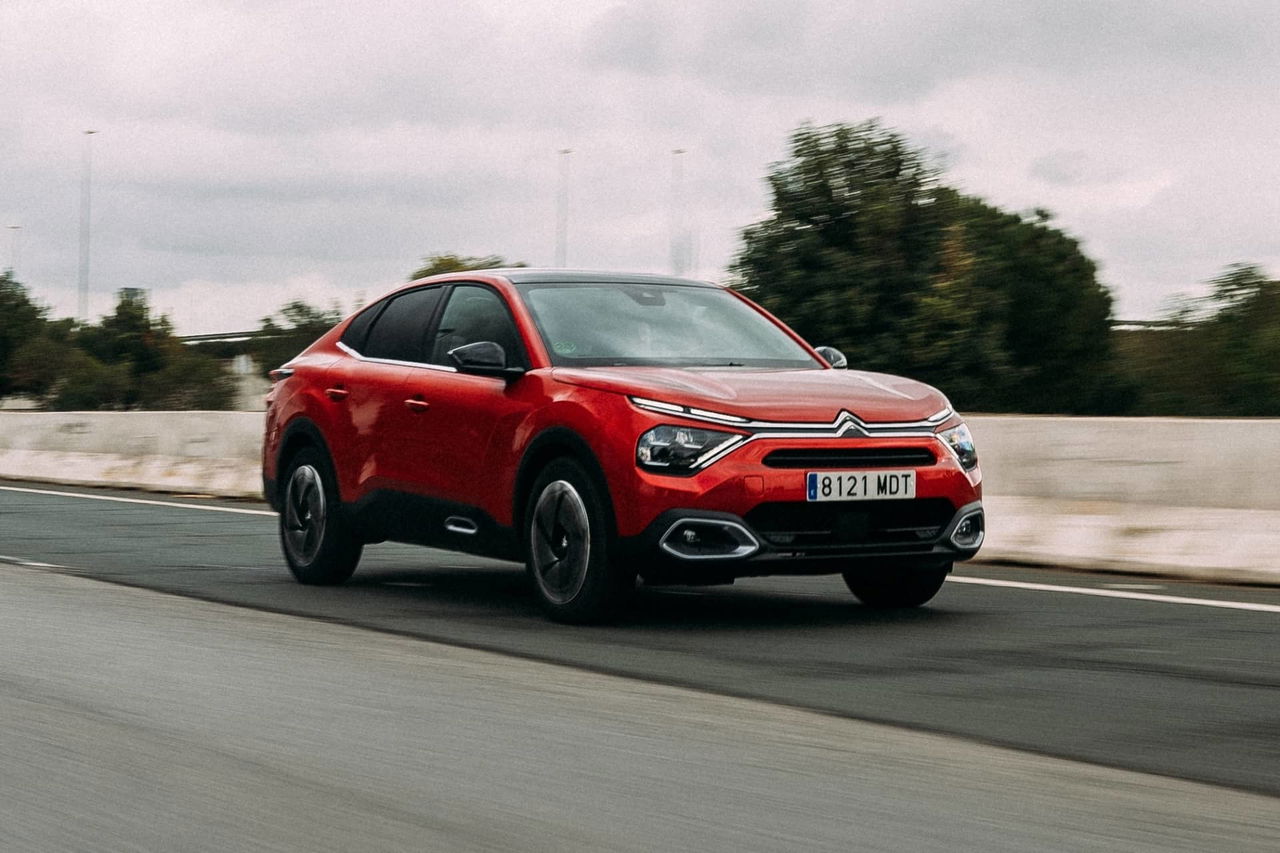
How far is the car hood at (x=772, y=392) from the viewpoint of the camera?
7.96m

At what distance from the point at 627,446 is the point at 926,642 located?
145 cm

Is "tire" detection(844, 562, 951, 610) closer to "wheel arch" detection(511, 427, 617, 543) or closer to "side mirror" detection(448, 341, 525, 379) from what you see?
"wheel arch" detection(511, 427, 617, 543)

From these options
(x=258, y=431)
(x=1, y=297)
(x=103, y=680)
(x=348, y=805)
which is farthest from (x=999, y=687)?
(x=1, y=297)

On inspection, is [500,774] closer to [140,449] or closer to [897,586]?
[897,586]

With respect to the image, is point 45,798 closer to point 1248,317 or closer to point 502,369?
point 502,369

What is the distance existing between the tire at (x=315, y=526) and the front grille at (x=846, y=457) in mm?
3090

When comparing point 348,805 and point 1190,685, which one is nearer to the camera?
point 348,805

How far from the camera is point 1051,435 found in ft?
37.8

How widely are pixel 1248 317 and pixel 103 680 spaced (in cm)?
3999

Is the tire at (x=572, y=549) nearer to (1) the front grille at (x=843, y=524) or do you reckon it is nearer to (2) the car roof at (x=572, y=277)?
(1) the front grille at (x=843, y=524)

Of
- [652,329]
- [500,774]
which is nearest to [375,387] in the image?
[652,329]

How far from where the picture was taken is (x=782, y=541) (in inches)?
313

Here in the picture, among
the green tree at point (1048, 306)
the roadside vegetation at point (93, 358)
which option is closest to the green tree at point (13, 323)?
the roadside vegetation at point (93, 358)

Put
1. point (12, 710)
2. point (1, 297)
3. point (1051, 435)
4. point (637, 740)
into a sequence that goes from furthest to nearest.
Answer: point (1, 297) → point (1051, 435) → point (12, 710) → point (637, 740)
